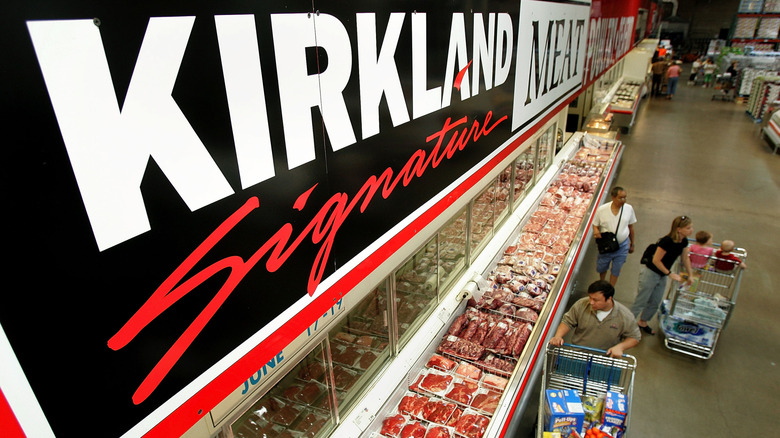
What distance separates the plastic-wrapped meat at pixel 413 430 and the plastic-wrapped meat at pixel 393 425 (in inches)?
1.6

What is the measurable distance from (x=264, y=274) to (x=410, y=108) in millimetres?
1395

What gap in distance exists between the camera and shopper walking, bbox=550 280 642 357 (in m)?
3.97

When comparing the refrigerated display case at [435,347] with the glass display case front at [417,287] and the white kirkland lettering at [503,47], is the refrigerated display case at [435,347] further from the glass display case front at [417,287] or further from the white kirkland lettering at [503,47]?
the white kirkland lettering at [503,47]

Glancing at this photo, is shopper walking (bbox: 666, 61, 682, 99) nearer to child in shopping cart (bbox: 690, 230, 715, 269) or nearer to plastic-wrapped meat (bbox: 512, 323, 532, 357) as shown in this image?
child in shopping cart (bbox: 690, 230, 715, 269)

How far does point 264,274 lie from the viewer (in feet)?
6.05

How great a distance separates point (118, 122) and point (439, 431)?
3.09 m

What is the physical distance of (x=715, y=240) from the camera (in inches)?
318

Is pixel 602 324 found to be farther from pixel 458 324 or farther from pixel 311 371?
pixel 311 371

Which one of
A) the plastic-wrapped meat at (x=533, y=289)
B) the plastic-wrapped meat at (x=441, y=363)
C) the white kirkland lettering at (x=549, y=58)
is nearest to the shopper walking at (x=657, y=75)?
the white kirkland lettering at (x=549, y=58)

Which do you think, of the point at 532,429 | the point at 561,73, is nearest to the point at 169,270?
the point at 532,429

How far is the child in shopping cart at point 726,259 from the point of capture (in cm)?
525

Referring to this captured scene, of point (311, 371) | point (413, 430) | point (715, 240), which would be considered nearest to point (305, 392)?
point (311, 371)

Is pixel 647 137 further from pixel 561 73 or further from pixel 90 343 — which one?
pixel 90 343

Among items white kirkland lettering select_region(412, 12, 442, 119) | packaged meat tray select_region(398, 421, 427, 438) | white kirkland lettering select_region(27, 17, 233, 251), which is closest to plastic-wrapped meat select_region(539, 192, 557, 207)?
packaged meat tray select_region(398, 421, 427, 438)
